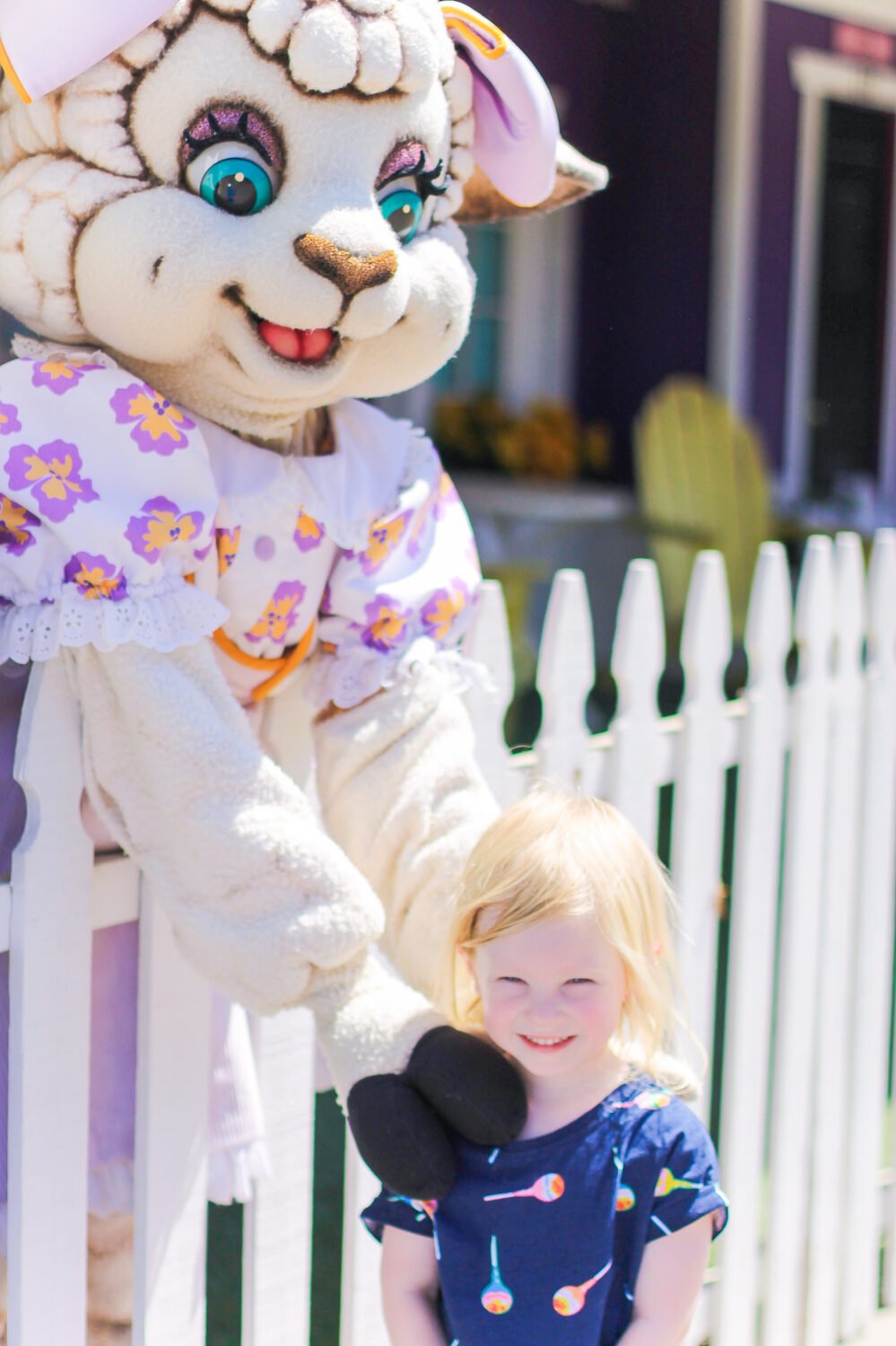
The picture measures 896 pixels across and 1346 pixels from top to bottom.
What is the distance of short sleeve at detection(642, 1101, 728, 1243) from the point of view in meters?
1.54

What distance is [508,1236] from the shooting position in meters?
1.53

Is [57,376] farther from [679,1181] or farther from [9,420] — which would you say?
[679,1181]

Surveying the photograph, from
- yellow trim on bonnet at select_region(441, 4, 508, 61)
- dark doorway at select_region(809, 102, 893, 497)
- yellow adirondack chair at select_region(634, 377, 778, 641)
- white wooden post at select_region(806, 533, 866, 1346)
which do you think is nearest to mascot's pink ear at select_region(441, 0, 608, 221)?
yellow trim on bonnet at select_region(441, 4, 508, 61)

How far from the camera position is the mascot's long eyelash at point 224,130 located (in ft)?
4.98

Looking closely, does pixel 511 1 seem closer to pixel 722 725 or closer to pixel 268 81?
pixel 722 725

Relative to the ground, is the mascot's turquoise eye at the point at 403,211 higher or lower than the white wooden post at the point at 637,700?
higher

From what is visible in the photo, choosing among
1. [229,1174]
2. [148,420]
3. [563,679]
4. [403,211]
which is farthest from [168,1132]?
[403,211]

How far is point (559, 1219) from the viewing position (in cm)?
152

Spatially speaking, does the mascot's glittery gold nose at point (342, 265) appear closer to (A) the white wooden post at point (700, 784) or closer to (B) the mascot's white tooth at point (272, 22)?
(B) the mascot's white tooth at point (272, 22)

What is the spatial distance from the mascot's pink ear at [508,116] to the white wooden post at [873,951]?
1402 mm

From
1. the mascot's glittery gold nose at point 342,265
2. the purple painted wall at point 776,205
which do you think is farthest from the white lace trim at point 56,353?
the purple painted wall at point 776,205

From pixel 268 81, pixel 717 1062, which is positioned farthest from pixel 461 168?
pixel 717 1062

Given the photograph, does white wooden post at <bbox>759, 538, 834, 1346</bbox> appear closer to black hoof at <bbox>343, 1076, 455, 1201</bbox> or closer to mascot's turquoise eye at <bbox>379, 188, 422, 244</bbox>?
mascot's turquoise eye at <bbox>379, 188, 422, 244</bbox>

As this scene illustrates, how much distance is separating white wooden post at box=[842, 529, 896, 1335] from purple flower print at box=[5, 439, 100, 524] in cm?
188
